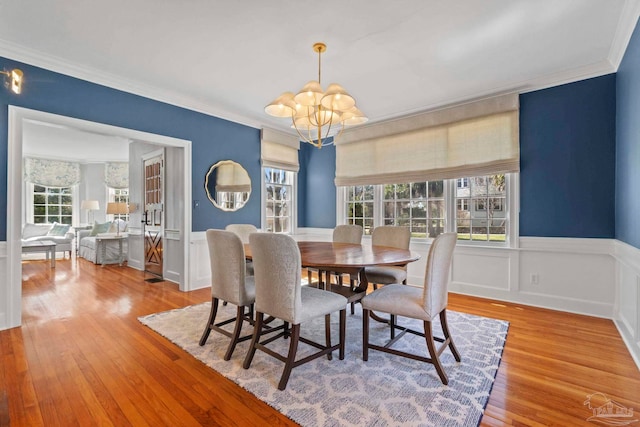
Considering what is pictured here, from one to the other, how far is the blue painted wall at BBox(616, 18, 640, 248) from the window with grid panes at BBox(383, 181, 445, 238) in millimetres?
1782

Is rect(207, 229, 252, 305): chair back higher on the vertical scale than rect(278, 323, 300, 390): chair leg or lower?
higher

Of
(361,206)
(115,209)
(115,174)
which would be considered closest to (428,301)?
(361,206)

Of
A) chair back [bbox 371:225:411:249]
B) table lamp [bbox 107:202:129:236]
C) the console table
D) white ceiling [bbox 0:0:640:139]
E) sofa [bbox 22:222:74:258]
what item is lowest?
the console table

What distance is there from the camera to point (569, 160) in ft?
10.7

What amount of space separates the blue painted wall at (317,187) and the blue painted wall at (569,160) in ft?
9.38

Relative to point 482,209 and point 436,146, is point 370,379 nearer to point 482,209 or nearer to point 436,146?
point 482,209

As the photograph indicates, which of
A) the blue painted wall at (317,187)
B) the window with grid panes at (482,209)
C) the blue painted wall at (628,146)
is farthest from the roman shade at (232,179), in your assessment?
the blue painted wall at (628,146)

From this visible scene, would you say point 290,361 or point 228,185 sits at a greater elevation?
point 228,185

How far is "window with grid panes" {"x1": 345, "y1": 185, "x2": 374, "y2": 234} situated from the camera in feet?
16.4

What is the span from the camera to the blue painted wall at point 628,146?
2275 millimetres

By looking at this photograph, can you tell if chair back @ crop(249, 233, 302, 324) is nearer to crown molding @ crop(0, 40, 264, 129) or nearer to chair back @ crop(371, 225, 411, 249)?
chair back @ crop(371, 225, 411, 249)

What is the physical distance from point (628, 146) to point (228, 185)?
14.6 feet

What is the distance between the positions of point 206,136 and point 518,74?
3.91m

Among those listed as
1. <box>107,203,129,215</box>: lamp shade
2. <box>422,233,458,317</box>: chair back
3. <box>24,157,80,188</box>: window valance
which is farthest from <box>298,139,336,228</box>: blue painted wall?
<box>24,157,80,188</box>: window valance
